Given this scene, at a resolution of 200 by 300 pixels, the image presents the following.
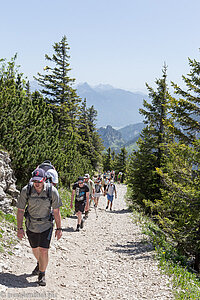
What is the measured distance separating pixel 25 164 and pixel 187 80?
28.1ft

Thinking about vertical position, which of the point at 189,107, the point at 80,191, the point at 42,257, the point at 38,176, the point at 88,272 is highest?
the point at 189,107

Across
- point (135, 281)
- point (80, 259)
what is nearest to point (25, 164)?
point (80, 259)

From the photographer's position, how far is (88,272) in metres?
6.29

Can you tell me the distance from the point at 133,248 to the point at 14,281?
507 cm

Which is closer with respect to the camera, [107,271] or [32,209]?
[32,209]

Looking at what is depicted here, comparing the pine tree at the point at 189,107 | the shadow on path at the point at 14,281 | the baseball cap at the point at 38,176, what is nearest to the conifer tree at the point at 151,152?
the pine tree at the point at 189,107

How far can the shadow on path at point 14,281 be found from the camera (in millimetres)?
4511

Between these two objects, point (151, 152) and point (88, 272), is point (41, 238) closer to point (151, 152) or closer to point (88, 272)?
point (88, 272)

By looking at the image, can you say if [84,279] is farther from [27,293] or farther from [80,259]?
[27,293]

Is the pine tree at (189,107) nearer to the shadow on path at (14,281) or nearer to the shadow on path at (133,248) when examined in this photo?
the shadow on path at (133,248)

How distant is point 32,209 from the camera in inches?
183

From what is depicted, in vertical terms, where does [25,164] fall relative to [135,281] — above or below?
above

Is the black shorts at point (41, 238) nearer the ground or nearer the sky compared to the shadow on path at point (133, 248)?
nearer the sky

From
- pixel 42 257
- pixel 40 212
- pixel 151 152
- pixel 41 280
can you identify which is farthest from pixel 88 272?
pixel 151 152
